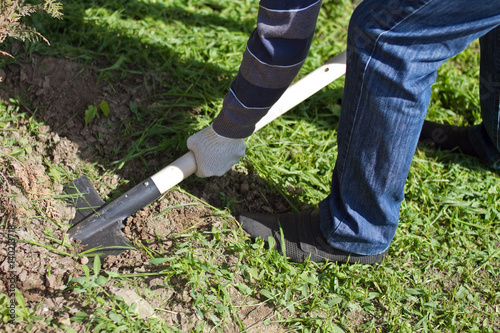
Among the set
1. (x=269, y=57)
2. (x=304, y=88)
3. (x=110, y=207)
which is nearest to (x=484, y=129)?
(x=304, y=88)

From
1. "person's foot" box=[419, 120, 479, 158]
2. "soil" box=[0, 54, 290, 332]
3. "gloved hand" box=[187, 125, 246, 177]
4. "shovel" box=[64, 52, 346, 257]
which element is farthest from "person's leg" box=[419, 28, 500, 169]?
"shovel" box=[64, 52, 346, 257]

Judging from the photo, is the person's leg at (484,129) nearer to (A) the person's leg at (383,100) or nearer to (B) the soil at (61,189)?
(A) the person's leg at (383,100)

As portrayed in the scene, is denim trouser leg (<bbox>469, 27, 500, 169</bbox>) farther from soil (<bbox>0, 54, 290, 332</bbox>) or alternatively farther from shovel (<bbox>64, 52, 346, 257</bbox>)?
shovel (<bbox>64, 52, 346, 257</bbox>)

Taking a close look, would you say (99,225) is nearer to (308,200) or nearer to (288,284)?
(288,284)

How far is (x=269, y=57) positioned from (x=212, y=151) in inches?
21.1

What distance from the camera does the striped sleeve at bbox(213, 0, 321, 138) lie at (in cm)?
146

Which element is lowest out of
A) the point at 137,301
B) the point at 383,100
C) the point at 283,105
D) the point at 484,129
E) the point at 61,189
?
the point at 137,301

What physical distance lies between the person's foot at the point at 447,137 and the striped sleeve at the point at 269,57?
1271mm

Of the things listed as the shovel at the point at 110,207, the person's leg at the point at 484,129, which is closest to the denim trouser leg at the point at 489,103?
the person's leg at the point at 484,129

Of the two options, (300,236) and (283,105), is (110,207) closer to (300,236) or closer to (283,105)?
(300,236)

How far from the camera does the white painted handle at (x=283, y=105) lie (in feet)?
6.33

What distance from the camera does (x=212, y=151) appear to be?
1935mm

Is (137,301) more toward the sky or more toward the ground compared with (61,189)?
more toward the ground

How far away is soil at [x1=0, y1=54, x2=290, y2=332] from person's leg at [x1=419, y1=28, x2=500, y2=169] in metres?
1.06
